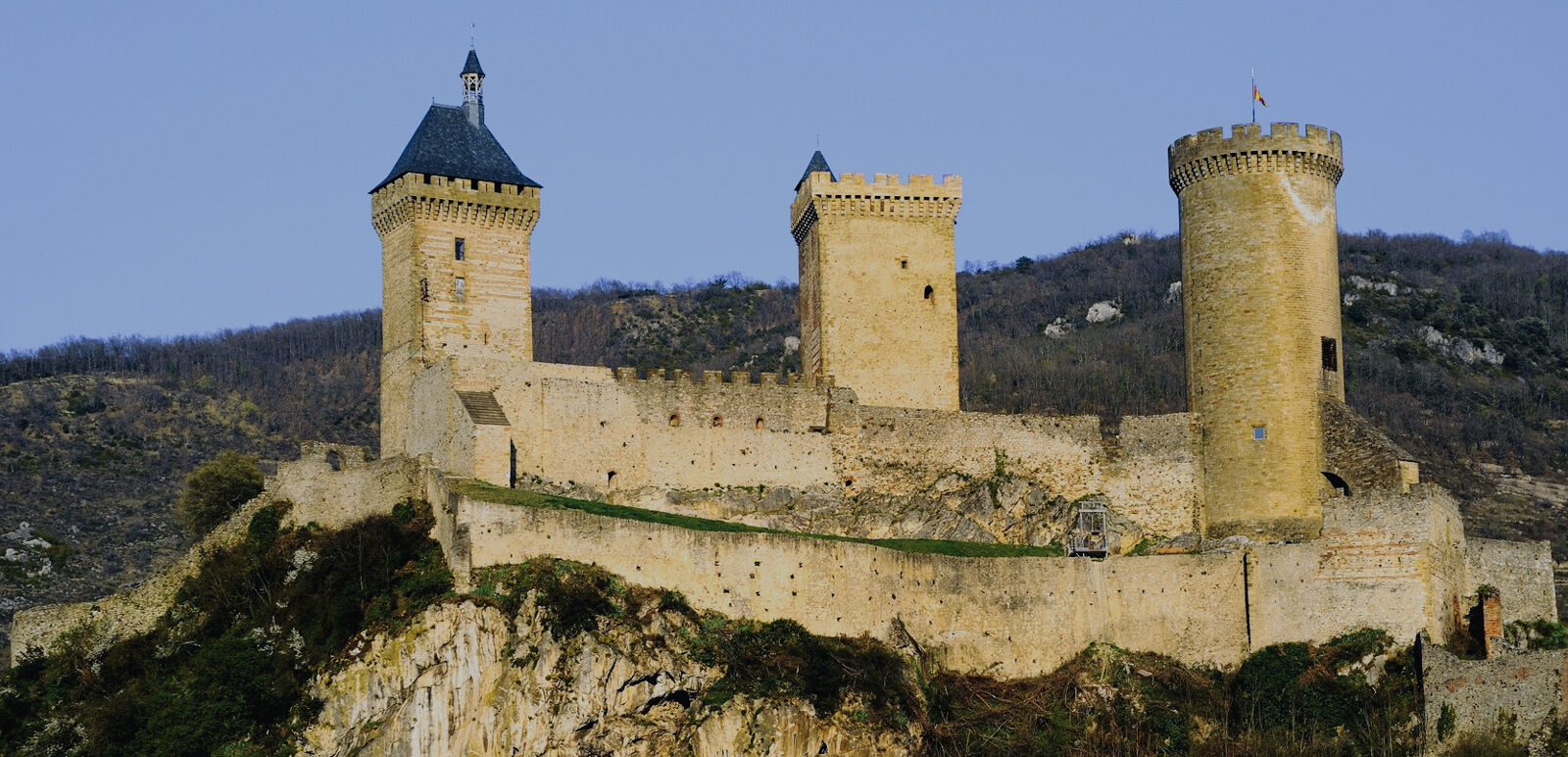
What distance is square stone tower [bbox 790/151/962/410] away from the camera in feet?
163

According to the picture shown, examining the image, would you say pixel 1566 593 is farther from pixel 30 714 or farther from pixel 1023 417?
pixel 30 714

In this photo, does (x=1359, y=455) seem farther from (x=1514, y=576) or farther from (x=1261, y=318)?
(x=1514, y=576)

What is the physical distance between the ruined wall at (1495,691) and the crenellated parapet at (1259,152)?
12163mm

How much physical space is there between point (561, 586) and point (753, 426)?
9.35 meters

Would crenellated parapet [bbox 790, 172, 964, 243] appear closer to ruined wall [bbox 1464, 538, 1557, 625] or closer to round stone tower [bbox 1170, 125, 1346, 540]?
round stone tower [bbox 1170, 125, 1346, 540]

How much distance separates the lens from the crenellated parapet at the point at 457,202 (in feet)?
153

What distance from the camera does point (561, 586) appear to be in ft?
129

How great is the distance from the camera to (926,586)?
42156mm

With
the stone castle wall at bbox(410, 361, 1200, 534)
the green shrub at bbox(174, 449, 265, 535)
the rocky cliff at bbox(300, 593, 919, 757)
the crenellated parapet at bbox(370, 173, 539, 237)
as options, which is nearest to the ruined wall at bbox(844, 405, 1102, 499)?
the stone castle wall at bbox(410, 361, 1200, 534)

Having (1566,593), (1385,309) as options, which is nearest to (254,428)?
(1385,309)

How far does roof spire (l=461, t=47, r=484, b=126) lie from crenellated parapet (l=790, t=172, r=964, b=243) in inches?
305

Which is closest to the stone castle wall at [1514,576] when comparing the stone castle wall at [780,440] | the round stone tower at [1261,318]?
the round stone tower at [1261,318]

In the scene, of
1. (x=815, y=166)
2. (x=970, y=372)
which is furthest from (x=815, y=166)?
(x=970, y=372)

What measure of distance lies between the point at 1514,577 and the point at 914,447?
42.1 feet
